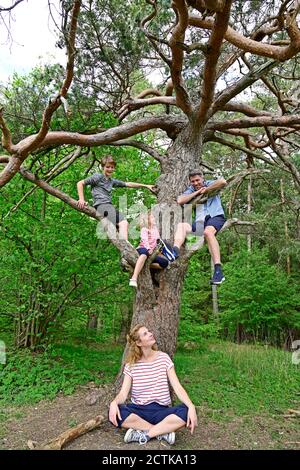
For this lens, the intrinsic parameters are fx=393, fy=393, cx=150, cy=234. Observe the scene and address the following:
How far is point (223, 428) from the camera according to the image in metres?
4.12

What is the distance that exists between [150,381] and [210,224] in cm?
186

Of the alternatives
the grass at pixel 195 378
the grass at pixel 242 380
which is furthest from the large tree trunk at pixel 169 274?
the grass at pixel 242 380

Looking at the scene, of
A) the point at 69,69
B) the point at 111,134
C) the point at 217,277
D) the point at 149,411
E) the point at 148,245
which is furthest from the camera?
the point at 111,134

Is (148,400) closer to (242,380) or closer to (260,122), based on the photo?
(242,380)

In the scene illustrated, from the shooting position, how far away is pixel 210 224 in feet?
14.7

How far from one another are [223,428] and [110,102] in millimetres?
4672

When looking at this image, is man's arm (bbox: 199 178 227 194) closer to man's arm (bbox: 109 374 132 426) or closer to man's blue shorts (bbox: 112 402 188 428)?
man's arm (bbox: 109 374 132 426)

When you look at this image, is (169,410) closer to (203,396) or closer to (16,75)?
(203,396)

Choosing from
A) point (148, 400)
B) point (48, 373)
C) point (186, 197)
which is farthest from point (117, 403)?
point (48, 373)

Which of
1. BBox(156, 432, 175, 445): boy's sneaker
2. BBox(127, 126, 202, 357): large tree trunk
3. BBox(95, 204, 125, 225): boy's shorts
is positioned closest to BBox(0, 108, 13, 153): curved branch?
BBox(95, 204, 125, 225): boy's shorts

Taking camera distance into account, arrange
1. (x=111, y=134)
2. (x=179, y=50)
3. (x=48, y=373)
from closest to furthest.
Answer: (x=179, y=50) → (x=111, y=134) → (x=48, y=373)

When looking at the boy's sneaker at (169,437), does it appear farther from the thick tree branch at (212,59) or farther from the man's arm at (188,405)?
the thick tree branch at (212,59)
